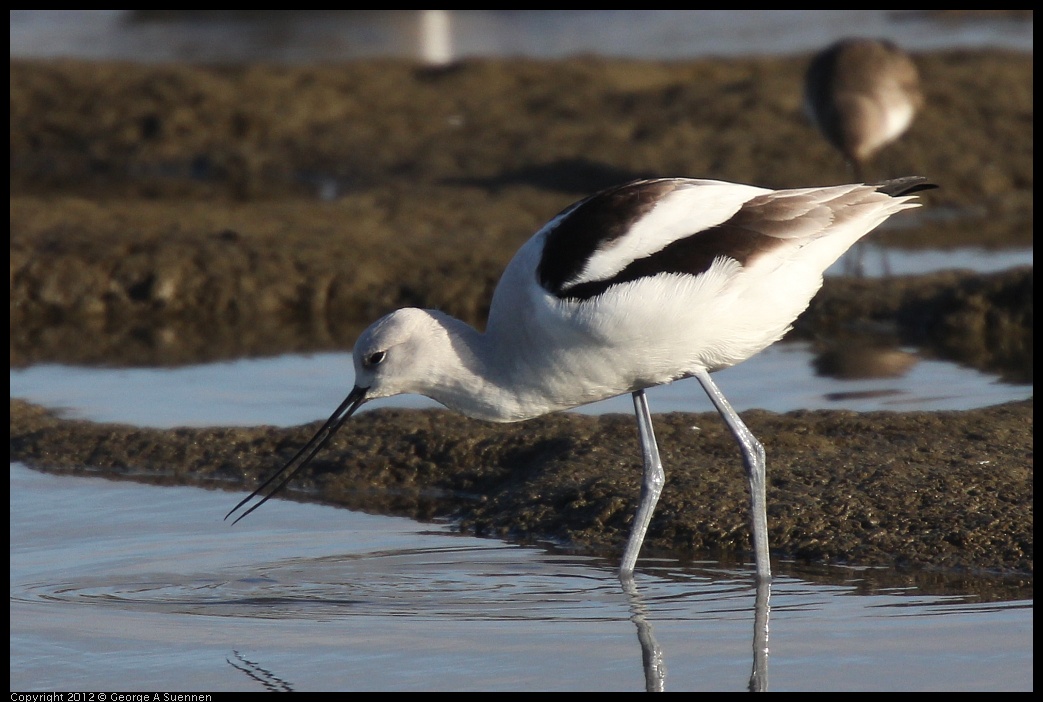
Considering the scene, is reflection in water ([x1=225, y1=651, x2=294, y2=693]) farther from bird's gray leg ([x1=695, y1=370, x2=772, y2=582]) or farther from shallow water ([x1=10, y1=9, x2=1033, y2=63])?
shallow water ([x1=10, y1=9, x2=1033, y2=63])

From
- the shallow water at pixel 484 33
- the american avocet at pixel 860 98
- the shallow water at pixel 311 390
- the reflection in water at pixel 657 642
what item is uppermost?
the shallow water at pixel 484 33

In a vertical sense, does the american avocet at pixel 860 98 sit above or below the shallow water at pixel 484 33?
below

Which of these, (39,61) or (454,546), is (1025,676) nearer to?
(454,546)

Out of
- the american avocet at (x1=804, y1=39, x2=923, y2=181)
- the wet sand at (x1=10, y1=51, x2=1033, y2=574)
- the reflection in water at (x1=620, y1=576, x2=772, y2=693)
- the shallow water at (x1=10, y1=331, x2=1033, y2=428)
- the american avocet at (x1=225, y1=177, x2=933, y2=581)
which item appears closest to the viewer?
the reflection in water at (x1=620, y1=576, x2=772, y2=693)

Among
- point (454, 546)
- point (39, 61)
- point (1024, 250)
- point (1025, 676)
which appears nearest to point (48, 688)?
point (454, 546)

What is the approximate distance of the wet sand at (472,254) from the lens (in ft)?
15.9

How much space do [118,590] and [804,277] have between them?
2038 mm

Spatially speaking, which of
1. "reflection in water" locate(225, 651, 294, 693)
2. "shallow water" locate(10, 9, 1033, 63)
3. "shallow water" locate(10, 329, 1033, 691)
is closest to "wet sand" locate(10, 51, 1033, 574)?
"shallow water" locate(10, 329, 1033, 691)

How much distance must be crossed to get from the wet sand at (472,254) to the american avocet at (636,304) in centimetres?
62

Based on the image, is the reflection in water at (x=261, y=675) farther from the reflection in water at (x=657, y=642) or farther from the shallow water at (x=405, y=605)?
the reflection in water at (x=657, y=642)

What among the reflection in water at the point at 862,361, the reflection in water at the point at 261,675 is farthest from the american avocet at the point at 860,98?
the reflection in water at the point at 261,675

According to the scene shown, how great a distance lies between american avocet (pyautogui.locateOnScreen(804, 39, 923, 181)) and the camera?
10.4 metres

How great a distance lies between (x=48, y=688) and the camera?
3527 millimetres

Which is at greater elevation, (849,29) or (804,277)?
(849,29)
